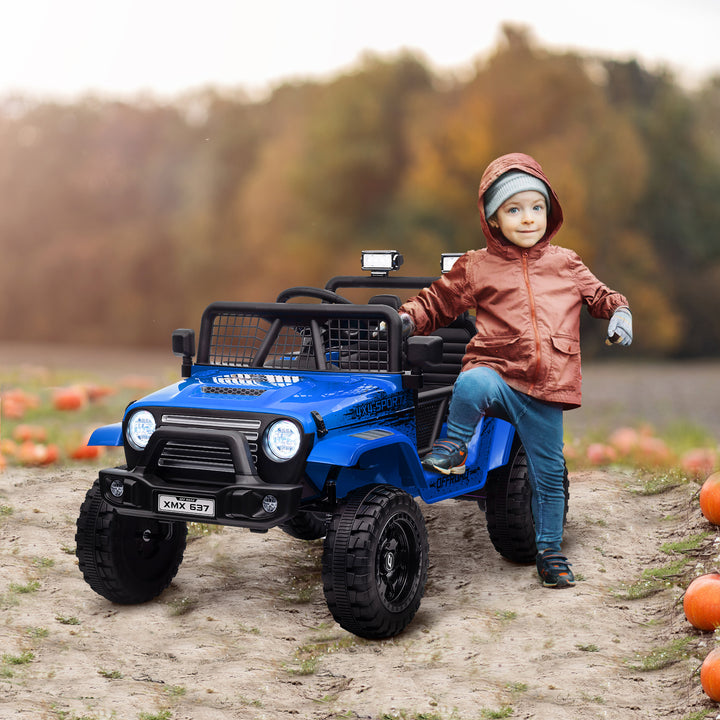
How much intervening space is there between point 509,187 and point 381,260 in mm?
1149

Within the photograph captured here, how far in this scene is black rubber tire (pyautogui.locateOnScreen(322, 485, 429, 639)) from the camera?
196 inches

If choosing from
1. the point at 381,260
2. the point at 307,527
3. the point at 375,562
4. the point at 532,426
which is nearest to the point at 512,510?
the point at 532,426

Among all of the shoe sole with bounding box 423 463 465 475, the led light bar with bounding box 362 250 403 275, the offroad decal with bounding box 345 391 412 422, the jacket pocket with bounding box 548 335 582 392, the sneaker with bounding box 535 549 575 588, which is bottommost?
the sneaker with bounding box 535 549 575 588

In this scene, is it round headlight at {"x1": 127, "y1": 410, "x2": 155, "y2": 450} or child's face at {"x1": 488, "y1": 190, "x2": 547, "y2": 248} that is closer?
round headlight at {"x1": 127, "y1": 410, "x2": 155, "y2": 450}

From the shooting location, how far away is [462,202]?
14992 millimetres

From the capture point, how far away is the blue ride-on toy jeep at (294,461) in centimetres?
497

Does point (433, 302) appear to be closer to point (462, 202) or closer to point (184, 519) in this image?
point (184, 519)

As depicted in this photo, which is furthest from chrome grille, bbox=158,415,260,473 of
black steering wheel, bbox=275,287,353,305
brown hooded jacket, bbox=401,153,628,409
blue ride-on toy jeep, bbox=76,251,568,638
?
brown hooded jacket, bbox=401,153,628,409

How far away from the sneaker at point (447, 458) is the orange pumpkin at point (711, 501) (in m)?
1.61

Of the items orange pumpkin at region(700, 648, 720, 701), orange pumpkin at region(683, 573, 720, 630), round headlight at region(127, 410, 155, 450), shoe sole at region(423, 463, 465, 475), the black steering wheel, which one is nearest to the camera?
orange pumpkin at region(700, 648, 720, 701)

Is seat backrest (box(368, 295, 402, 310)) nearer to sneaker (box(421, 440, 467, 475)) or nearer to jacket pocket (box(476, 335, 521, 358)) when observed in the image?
jacket pocket (box(476, 335, 521, 358))

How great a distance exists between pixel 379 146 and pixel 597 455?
862 cm

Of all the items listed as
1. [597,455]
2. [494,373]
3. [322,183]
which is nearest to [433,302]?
[494,373]

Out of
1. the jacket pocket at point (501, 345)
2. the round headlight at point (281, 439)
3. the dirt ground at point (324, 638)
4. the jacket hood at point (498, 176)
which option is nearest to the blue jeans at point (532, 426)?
the jacket pocket at point (501, 345)
